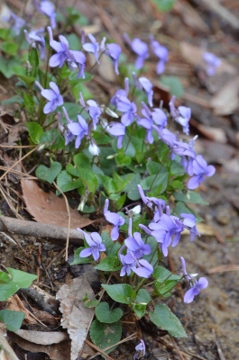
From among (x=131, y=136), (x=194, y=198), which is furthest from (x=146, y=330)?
(x=131, y=136)

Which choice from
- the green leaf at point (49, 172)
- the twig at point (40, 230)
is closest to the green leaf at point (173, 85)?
the green leaf at point (49, 172)

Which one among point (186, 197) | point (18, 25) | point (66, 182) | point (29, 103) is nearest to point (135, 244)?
point (66, 182)

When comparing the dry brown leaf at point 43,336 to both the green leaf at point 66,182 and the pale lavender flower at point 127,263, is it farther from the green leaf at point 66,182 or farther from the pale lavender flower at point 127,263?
the green leaf at point 66,182

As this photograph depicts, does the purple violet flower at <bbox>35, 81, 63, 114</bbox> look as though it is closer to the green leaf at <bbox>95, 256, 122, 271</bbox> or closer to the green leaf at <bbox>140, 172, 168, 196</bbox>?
the green leaf at <bbox>140, 172, 168, 196</bbox>

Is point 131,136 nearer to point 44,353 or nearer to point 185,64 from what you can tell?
point 44,353

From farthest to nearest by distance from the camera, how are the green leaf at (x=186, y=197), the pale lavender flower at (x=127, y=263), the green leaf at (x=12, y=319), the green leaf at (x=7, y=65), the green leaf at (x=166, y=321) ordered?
the green leaf at (x=7, y=65), the green leaf at (x=186, y=197), the green leaf at (x=166, y=321), the pale lavender flower at (x=127, y=263), the green leaf at (x=12, y=319)
